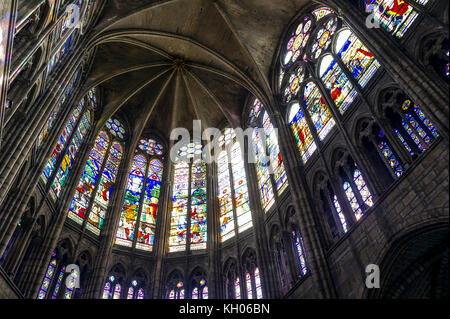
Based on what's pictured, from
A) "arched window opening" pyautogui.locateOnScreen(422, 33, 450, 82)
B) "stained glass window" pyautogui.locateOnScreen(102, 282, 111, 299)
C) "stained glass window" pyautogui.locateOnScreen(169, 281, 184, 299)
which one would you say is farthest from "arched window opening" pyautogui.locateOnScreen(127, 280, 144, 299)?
"arched window opening" pyautogui.locateOnScreen(422, 33, 450, 82)

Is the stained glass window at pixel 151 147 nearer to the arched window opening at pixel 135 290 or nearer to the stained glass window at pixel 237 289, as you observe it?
the arched window opening at pixel 135 290

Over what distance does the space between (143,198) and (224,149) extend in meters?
4.99

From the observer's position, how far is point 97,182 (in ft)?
55.0

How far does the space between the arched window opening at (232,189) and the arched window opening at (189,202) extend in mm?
986

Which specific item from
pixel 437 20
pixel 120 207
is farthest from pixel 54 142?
pixel 437 20

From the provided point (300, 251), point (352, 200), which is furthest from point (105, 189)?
point (352, 200)

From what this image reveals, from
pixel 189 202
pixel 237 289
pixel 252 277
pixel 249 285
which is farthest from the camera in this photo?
pixel 189 202

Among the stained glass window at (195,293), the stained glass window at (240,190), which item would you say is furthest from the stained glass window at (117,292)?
the stained glass window at (240,190)

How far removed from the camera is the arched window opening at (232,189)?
1616cm

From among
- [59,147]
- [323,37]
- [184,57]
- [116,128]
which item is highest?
[184,57]

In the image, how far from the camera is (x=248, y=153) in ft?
58.8

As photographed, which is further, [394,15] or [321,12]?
[321,12]

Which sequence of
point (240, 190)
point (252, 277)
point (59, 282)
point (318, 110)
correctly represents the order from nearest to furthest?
point (59, 282) < point (318, 110) < point (252, 277) < point (240, 190)

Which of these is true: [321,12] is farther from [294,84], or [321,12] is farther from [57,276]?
[57,276]
